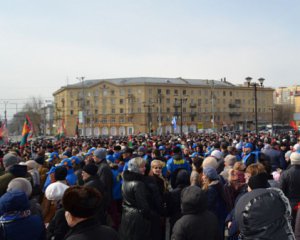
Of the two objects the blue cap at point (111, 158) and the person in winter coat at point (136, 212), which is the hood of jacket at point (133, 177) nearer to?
the person in winter coat at point (136, 212)

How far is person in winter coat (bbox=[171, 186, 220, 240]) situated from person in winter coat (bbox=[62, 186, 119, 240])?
38.7 inches

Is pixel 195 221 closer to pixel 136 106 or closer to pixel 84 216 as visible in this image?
pixel 84 216

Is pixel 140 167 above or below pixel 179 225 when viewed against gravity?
above

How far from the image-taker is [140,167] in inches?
209

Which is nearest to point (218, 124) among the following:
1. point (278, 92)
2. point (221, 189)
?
point (278, 92)

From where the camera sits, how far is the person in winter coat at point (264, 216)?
3.52m

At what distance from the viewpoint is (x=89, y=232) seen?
297 cm

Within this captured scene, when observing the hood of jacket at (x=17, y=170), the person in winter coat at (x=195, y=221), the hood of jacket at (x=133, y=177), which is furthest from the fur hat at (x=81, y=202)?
the hood of jacket at (x=17, y=170)

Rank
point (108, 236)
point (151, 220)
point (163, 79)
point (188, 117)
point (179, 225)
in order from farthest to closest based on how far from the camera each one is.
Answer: point (163, 79) → point (188, 117) → point (151, 220) → point (179, 225) → point (108, 236)

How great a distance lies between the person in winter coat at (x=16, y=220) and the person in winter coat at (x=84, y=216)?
34.5 inches

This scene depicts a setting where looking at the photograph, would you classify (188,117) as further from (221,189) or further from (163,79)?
(221,189)

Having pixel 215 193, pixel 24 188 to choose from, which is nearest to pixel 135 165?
pixel 215 193

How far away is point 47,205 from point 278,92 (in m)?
162

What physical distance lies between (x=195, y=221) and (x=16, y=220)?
1.85 meters
